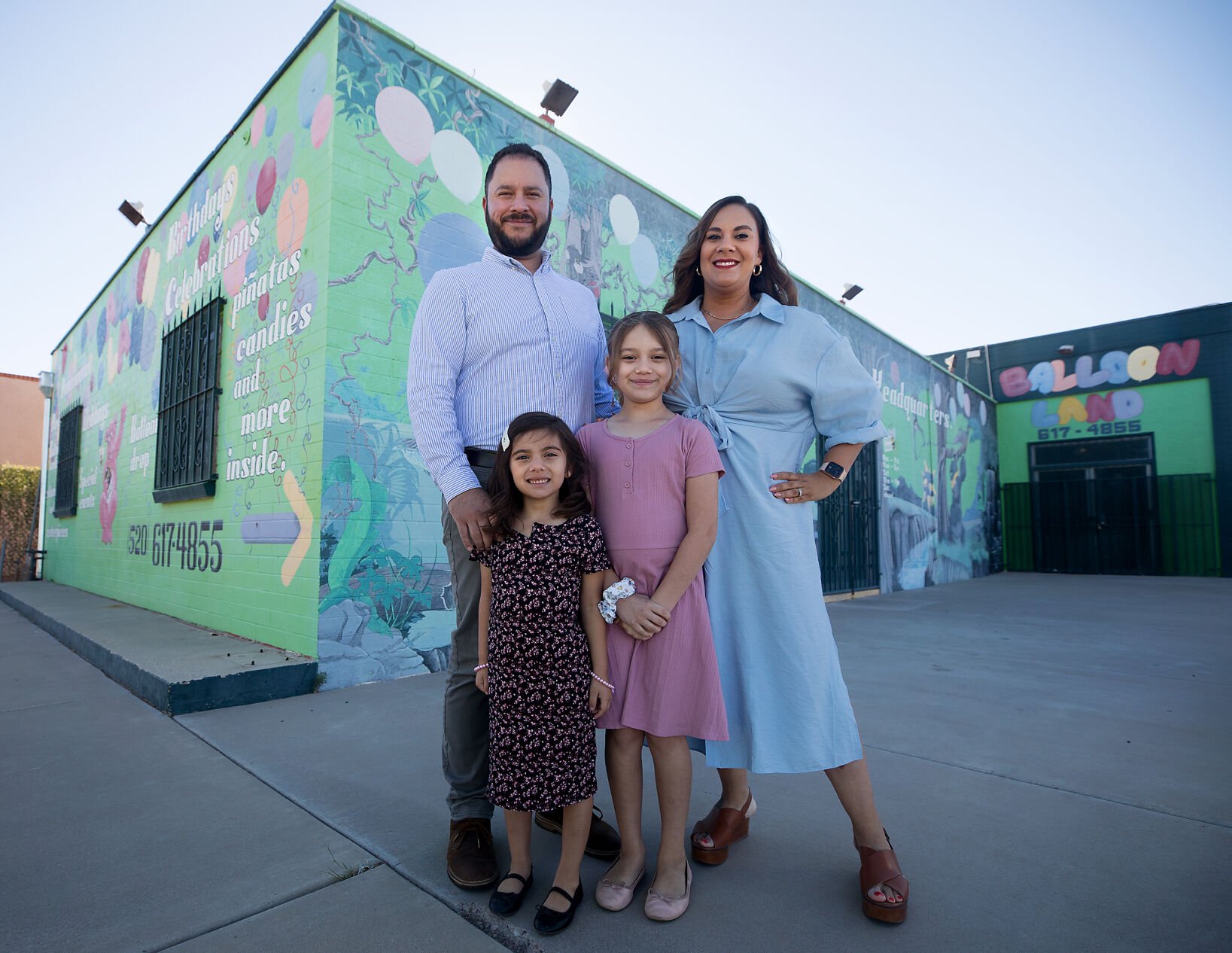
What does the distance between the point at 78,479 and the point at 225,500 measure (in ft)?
19.8

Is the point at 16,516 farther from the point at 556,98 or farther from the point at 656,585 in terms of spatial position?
the point at 656,585

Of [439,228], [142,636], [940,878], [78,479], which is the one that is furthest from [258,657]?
[78,479]

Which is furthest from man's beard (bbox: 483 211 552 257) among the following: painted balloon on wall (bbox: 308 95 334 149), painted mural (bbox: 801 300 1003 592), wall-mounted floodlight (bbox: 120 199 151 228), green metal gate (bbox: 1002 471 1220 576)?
green metal gate (bbox: 1002 471 1220 576)

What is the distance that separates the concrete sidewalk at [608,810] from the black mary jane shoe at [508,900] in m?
0.02

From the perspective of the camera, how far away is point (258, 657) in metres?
3.76

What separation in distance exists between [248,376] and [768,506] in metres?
4.14

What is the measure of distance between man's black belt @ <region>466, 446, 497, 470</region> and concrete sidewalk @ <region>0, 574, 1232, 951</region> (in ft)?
3.39

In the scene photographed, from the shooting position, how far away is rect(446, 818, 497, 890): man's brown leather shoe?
5.48ft

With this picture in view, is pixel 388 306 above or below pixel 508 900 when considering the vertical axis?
above

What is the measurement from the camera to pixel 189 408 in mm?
5660

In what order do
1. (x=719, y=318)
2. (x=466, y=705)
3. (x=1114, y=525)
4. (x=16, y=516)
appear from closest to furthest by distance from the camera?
(x=466, y=705) → (x=719, y=318) → (x=16, y=516) → (x=1114, y=525)

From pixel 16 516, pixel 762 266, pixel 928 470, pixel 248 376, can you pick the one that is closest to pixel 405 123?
pixel 248 376

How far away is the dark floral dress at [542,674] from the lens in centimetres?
159

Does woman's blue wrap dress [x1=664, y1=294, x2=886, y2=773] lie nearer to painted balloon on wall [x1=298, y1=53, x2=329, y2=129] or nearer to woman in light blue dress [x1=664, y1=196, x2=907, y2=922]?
woman in light blue dress [x1=664, y1=196, x2=907, y2=922]
